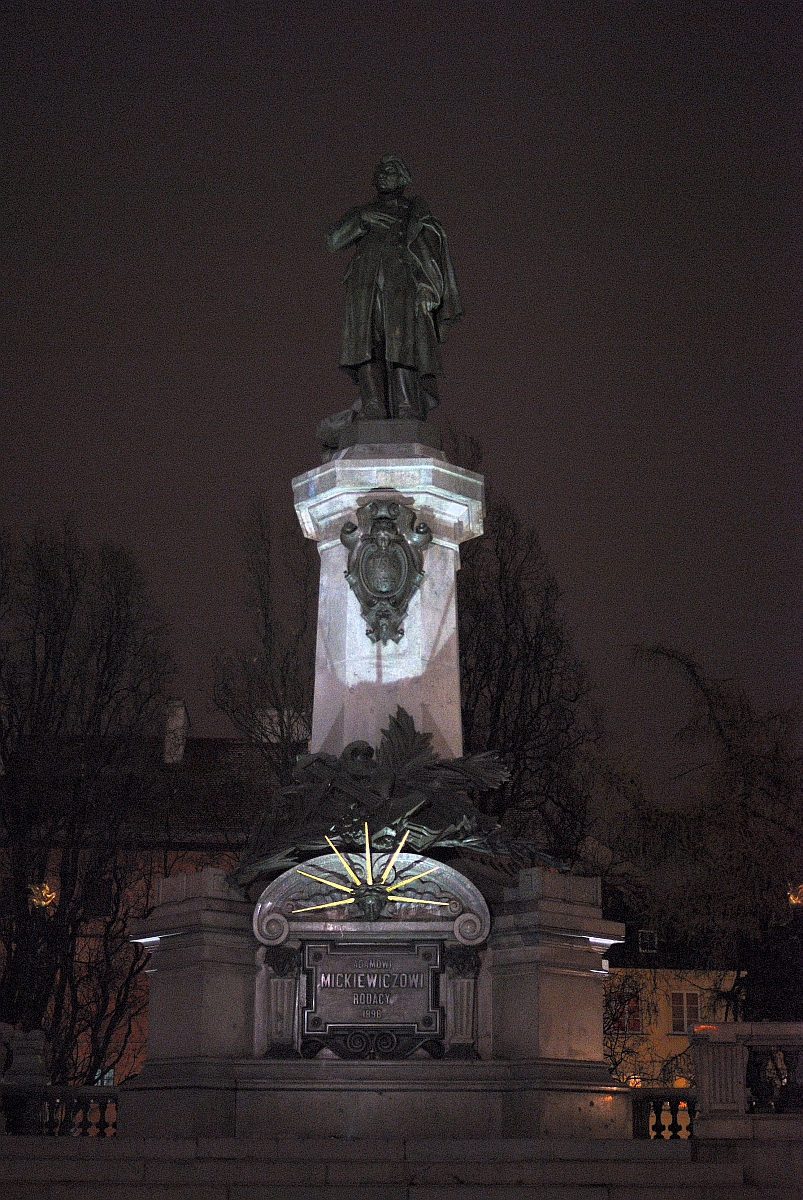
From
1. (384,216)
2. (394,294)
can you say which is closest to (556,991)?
(394,294)

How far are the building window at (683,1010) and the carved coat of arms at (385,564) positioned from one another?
2498 centimetres

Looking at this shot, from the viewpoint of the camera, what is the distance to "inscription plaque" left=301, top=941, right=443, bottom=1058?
13719 mm

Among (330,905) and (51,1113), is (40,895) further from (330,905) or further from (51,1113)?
(330,905)

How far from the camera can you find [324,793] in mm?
14523

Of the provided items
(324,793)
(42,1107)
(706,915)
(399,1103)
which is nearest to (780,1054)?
(399,1103)

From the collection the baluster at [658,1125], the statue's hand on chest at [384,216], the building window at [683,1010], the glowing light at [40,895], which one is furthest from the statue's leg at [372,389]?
the building window at [683,1010]

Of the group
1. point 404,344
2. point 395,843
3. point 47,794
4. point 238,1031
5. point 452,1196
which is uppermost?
point 404,344

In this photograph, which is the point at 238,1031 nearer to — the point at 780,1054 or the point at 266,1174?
the point at 266,1174

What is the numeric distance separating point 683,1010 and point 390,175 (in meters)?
27.8

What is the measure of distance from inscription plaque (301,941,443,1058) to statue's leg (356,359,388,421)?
5230mm

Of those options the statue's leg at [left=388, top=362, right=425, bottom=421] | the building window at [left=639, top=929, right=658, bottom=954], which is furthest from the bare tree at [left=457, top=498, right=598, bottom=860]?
the statue's leg at [left=388, top=362, right=425, bottom=421]

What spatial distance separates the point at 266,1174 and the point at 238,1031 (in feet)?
7.13

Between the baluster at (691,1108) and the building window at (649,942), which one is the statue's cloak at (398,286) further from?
the building window at (649,942)

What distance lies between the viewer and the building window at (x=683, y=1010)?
130ft
